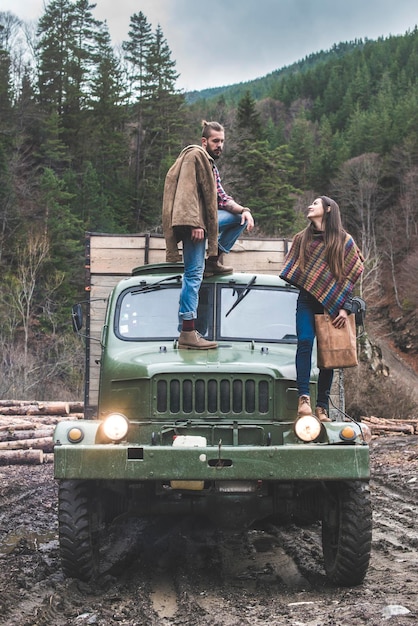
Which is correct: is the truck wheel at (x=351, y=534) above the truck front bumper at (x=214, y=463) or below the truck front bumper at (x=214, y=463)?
below

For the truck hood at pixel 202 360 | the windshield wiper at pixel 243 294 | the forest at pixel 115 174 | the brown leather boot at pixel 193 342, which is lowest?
the truck hood at pixel 202 360

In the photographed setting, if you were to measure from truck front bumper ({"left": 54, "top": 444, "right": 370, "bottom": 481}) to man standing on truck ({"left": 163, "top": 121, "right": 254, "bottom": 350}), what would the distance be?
4.62ft

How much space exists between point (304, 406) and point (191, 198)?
6.59ft

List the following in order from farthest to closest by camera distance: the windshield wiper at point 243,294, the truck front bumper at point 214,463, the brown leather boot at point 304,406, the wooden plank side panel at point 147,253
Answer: the wooden plank side panel at point 147,253, the windshield wiper at point 243,294, the brown leather boot at point 304,406, the truck front bumper at point 214,463

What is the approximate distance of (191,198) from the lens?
6641 millimetres

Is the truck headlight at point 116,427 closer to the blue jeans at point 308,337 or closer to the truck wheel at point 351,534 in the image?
the blue jeans at point 308,337

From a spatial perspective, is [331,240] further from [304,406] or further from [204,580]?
[204,580]

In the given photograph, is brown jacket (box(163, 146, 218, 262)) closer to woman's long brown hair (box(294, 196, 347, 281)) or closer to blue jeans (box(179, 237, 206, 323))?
blue jeans (box(179, 237, 206, 323))

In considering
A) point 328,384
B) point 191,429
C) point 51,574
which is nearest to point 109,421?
point 191,429

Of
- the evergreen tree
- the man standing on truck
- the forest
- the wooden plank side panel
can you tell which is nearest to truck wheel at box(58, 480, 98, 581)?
the man standing on truck

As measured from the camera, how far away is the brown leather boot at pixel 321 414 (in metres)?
5.89

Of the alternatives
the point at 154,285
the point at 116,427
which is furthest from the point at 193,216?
the point at 116,427

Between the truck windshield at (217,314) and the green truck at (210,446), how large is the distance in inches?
0.5

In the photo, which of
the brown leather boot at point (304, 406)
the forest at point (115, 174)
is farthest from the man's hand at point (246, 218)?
the forest at point (115, 174)
